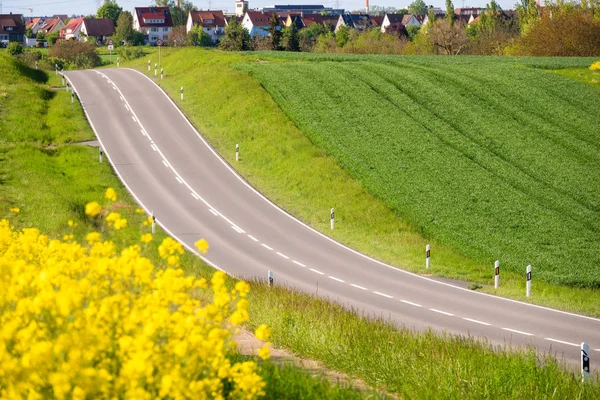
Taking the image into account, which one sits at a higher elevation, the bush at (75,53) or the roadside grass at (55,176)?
the bush at (75,53)

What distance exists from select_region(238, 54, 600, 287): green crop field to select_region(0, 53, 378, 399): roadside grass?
34.1ft

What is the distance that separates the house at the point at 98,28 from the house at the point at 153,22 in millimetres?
9966

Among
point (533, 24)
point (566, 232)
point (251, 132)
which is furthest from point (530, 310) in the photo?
point (533, 24)

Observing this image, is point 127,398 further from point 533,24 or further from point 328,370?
point 533,24

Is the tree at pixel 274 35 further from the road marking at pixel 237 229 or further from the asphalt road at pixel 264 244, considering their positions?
the road marking at pixel 237 229

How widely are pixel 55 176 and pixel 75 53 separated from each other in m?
61.9

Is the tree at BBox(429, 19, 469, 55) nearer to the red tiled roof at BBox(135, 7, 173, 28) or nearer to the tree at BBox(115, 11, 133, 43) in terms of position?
the tree at BBox(115, 11, 133, 43)

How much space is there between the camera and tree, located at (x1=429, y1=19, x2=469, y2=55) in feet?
340

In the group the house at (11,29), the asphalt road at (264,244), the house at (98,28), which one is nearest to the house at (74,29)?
the house at (98,28)

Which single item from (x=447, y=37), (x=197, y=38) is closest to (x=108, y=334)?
(x=447, y=37)

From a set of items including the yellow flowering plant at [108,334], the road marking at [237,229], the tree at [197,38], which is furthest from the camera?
the tree at [197,38]

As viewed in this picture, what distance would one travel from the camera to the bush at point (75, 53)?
92062mm

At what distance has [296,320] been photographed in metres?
13.8

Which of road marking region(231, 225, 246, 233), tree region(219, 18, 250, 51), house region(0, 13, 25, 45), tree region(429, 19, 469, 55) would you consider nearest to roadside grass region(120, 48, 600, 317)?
road marking region(231, 225, 246, 233)
